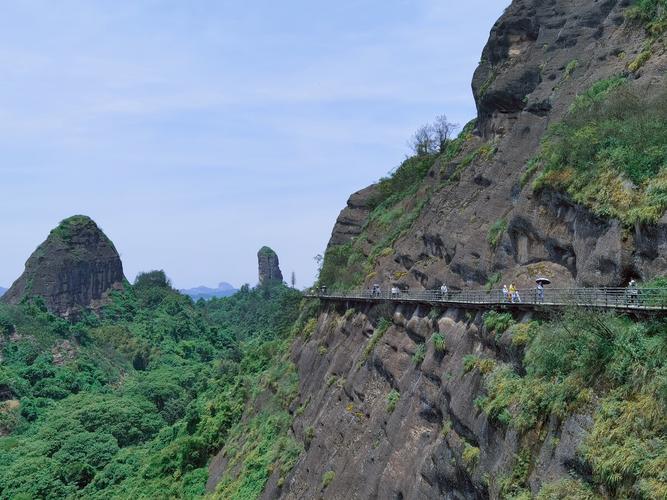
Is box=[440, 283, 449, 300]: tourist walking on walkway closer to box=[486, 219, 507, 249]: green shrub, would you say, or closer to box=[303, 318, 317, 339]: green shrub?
box=[486, 219, 507, 249]: green shrub

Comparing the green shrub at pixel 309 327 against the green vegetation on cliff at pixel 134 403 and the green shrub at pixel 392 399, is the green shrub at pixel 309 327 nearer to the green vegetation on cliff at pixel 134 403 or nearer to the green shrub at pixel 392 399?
the green vegetation on cliff at pixel 134 403

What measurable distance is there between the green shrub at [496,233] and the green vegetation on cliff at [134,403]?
1520 centimetres

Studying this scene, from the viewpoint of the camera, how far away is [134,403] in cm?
8125

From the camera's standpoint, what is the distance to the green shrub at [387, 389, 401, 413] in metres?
28.9

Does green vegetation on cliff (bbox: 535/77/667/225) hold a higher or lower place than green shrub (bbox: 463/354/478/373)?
higher

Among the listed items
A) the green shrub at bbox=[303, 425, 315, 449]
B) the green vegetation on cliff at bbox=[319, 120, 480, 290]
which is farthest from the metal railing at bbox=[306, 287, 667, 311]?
the green vegetation on cliff at bbox=[319, 120, 480, 290]

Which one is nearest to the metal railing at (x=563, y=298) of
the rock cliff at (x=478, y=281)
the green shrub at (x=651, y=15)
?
the rock cliff at (x=478, y=281)

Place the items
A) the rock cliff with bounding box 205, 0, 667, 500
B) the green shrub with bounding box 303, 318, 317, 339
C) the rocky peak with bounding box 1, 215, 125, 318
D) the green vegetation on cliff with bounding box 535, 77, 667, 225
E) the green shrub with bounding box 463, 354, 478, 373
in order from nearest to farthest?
the rock cliff with bounding box 205, 0, 667, 500 < the green vegetation on cliff with bounding box 535, 77, 667, 225 < the green shrub with bounding box 463, 354, 478, 373 < the green shrub with bounding box 303, 318, 317, 339 < the rocky peak with bounding box 1, 215, 125, 318

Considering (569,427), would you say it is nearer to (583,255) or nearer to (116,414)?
(583,255)

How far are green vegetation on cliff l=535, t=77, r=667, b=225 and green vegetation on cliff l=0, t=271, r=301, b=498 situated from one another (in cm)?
2050

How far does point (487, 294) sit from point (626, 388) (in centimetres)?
1202

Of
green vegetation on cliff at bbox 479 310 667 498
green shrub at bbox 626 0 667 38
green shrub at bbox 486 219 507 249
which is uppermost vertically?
green shrub at bbox 626 0 667 38

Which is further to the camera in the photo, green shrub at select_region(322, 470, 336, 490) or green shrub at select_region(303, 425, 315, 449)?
green shrub at select_region(303, 425, 315, 449)

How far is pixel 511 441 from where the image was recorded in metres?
18.0
